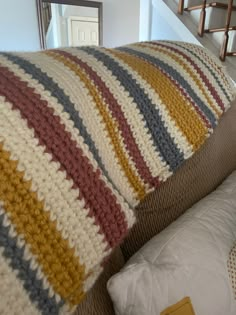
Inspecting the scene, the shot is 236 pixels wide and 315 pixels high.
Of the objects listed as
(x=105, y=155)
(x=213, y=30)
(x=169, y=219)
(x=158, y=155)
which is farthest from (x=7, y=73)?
(x=213, y=30)

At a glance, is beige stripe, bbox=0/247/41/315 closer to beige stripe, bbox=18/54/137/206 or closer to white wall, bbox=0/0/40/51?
beige stripe, bbox=18/54/137/206

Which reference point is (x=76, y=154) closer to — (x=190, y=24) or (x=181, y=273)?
(x=181, y=273)

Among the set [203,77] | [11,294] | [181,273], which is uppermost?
[203,77]

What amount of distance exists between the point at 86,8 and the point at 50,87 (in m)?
1.93

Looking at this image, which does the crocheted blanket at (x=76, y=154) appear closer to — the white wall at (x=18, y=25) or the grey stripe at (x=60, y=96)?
the grey stripe at (x=60, y=96)

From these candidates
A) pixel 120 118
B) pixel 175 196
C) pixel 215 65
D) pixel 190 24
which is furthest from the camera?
pixel 190 24

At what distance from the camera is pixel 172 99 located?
1.95 ft

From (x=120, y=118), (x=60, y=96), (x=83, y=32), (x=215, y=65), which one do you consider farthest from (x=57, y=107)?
(x=83, y=32)

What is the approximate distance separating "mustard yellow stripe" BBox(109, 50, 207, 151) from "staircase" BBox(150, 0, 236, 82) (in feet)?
4.07

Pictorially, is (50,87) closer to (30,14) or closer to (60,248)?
(60,248)

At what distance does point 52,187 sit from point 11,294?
124mm

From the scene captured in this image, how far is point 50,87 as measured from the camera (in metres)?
0.41

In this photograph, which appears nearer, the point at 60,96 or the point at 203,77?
the point at 60,96

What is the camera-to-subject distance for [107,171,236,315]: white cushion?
0.41 meters
